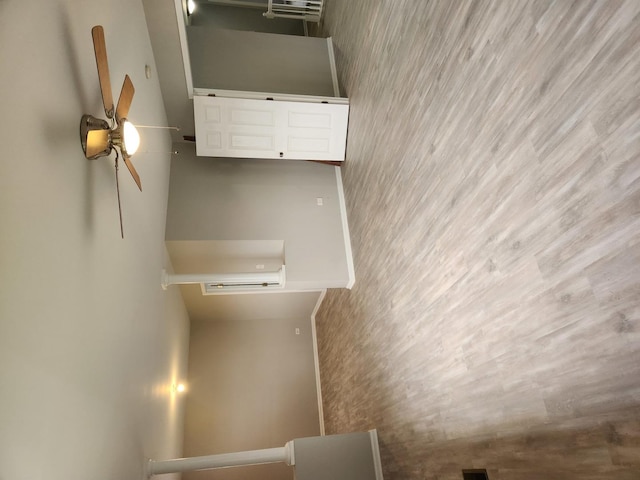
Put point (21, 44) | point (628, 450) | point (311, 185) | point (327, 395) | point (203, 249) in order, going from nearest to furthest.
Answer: point (628, 450)
point (21, 44)
point (203, 249)
point (311, 185)
point (327, 395)

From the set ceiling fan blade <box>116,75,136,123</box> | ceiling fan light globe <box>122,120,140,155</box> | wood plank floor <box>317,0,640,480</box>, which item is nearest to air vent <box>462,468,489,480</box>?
wood plank floor <box>317,0,640,480</box>

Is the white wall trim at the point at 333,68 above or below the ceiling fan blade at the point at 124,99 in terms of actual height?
above

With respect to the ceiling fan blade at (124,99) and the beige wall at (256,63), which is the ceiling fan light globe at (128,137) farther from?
the beige wall at (256,63)

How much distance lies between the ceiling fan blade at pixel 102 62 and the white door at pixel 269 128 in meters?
2.35

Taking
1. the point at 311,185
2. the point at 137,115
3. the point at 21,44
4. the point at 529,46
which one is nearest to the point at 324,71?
the point at 311,185

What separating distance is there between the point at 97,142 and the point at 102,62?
41 cm

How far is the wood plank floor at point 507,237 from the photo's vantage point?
1617 mm

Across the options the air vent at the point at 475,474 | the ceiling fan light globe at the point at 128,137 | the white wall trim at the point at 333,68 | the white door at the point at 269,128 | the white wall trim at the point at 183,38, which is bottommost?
the air vent at the point at 475,474

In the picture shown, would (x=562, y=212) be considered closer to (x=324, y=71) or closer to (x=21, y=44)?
(x=21, y=44)

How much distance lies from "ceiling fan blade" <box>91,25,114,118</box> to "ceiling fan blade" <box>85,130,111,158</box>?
0.12m

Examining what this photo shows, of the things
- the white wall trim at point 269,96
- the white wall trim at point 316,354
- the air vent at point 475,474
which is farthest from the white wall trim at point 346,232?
the air vent at point 475,474

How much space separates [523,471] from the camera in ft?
6.98

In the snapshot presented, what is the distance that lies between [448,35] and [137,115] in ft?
8.52

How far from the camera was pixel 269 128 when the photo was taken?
15.9ft
